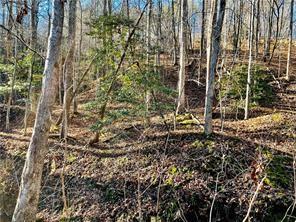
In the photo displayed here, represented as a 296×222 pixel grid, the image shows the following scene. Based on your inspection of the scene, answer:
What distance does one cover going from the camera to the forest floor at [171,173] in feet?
19.7

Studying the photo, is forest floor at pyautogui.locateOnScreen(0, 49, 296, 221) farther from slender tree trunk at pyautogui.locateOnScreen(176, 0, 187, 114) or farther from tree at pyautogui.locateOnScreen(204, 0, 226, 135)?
slender tree trunk at pyautogui.locateOnScreen(176, 0, 187, 114)

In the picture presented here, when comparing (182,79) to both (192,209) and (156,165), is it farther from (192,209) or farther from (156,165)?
(192,209)

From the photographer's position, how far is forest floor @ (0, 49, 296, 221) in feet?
19.7

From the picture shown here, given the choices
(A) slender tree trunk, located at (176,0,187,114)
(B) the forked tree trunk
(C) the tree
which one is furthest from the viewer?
(A) slender tree trunk, located at (176,0,187,114)

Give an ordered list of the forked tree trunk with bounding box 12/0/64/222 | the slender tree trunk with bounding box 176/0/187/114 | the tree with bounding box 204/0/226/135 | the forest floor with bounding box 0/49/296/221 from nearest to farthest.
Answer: the forked tree trunk with bounding box 12/0/64/222, the forest floor with bounding box 0/49/296/221, the tree with bounding box 204/0/226/135, the slender tree trunk with bounding box 176/0/187/114

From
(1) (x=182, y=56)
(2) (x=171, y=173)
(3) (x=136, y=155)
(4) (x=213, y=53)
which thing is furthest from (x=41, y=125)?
(1) (x=182, y=56)

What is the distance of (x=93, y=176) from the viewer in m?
7.97

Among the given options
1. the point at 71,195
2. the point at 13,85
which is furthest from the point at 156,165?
the point at 13,85

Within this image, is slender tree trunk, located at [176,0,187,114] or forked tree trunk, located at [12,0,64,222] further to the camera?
slender tree trunk, located at [176,0,187,114]

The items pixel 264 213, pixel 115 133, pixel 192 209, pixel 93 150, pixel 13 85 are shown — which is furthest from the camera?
pixel 13 85

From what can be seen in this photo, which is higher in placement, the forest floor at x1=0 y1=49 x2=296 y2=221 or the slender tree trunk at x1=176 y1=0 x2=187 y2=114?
the slender tree trunk at x1=176 y1=0 x2=187 y2=114

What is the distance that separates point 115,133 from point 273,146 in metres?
4.73

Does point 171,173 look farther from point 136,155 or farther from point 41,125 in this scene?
point 41,125

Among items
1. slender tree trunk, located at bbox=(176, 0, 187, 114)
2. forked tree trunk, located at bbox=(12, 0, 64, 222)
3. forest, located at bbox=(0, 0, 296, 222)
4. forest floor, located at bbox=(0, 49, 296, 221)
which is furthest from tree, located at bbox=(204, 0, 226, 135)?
forked tree trunk, located at bbox=(12, 0, 64, 222)
